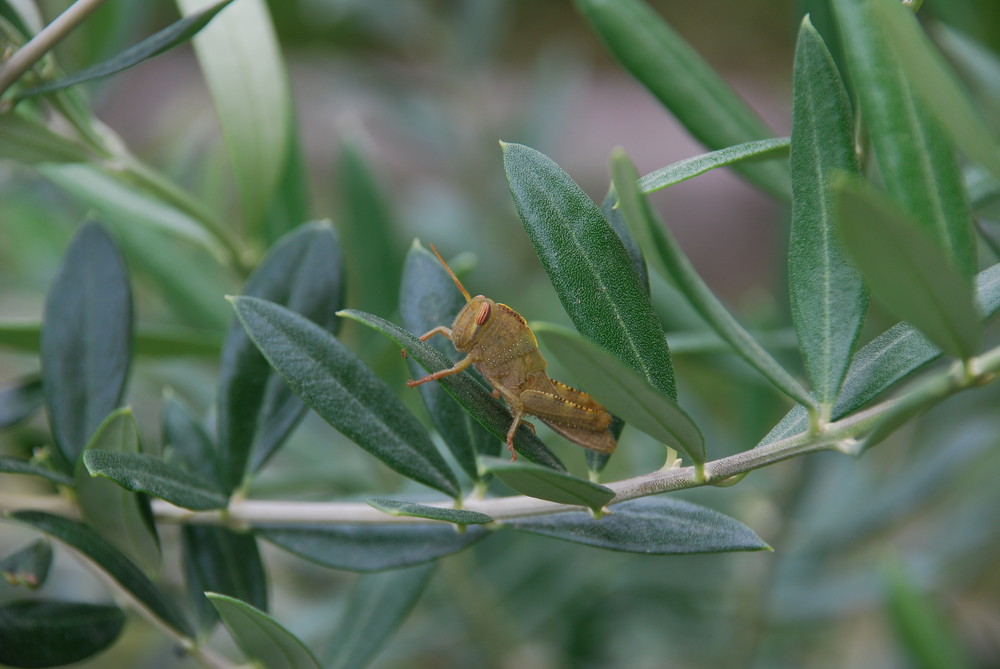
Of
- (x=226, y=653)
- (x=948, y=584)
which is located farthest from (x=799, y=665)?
(x=226, y=653)

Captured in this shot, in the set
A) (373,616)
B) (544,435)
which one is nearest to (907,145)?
(373,616)

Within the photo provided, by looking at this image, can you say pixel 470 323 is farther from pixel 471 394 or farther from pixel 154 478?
pixel 154 478

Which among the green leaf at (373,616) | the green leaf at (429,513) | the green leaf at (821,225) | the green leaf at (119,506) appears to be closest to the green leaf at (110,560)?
the green leaf at (119,506)

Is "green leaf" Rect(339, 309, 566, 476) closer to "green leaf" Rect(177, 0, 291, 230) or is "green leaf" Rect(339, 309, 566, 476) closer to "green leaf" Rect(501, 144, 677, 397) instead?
"green leaf" Rect(501, 144, 677, 397)

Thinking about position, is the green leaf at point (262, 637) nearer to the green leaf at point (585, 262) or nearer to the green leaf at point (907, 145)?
the green leaf at point (585, 262)

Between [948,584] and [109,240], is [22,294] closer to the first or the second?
[109,240]

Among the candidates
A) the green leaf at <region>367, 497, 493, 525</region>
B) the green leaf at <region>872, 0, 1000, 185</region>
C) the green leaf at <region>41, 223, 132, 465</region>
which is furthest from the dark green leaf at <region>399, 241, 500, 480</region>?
the green leaf at <region>872, 0, 1000, 185</region>
